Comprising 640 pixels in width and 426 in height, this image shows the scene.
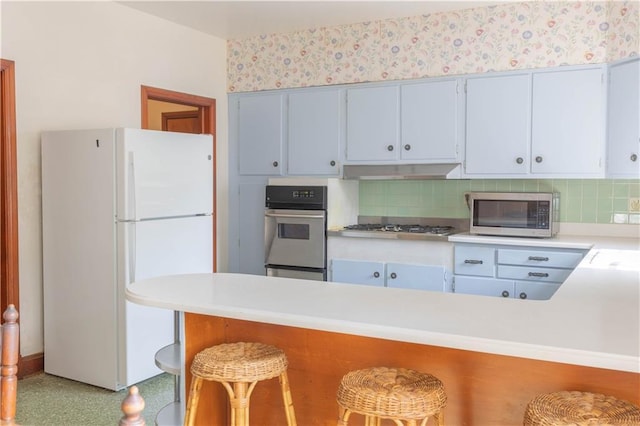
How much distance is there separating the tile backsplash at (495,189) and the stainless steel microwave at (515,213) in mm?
184

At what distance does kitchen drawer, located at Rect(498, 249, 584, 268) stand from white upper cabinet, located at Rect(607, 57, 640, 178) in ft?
2.01

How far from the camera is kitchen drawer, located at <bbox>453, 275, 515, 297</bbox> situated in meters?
3.94

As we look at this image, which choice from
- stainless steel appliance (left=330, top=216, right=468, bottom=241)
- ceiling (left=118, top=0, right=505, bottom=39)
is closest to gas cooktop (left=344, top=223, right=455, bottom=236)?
stainless steel appliance (left=330, top=216, right=468, bottom=241)

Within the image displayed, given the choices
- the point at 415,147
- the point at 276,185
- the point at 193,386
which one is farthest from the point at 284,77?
the point at 193,386

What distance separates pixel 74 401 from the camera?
3.42m

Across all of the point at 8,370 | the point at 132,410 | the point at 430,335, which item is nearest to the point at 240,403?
the point at 430,335

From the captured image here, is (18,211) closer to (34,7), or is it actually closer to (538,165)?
(34,7)

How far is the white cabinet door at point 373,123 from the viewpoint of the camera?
454 cm

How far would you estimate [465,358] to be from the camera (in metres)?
2.02

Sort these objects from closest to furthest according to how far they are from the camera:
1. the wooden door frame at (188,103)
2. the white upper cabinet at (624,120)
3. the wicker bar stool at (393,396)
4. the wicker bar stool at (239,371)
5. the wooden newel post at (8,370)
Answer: the wooden newel post at (8,370)
the wicker bar stool at (393,396)
the wicker bar stool at (239,371)
the white upper cabinet at (624,120)
the wooden door frame at (188,103)

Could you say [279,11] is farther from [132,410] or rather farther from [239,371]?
[132,410]

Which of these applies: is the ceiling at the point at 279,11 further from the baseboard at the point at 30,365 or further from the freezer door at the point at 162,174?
the baseboard at the point at 30,365

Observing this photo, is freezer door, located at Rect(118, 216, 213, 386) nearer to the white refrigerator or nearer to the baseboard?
the white refrigerator

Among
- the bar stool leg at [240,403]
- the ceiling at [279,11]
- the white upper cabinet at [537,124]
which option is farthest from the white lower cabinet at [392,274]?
the bar stool leg at [240,403]
